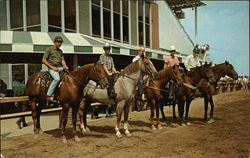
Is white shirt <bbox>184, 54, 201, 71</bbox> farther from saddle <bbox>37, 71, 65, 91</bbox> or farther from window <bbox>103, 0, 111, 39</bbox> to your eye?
window <bbox>103, 0, 111, 39</bbox>

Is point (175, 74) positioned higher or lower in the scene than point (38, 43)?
lower

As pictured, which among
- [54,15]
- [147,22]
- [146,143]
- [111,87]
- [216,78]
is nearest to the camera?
[146,143]

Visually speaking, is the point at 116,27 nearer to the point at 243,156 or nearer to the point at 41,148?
the point at 41,148

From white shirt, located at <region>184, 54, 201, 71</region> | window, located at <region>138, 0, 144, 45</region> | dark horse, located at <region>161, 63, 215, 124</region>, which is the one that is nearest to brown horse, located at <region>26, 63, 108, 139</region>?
dark horse, located at <region>161, 63, 215, 124</region>

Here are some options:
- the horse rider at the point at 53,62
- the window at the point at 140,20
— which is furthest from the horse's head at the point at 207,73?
the window at the point at 140,20

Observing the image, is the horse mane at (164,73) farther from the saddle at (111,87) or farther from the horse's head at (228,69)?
the horse's head at (228,69)

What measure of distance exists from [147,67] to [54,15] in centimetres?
819

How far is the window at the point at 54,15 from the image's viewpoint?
41.1 feet

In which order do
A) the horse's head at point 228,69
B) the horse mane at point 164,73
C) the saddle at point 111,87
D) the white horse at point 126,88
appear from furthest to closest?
1. the horse's head at point 228,69
2. the horse mane at point 164,73
3. the white horse at point 126,88
4. the saddle at point 111,87

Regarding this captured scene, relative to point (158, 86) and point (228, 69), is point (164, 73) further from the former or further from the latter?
point (228, 69)

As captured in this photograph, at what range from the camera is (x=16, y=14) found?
1288 centimetres

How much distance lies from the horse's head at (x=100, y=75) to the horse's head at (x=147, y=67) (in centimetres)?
136

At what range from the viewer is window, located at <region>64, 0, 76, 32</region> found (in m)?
13.3

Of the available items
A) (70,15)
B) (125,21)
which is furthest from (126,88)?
(125,21)
